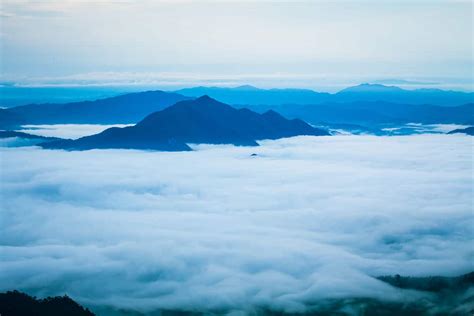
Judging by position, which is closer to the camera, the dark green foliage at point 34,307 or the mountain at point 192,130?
the dark green foliage at point 34,307

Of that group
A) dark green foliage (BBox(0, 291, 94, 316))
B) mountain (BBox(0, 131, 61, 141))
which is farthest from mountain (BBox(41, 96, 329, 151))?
dark green foliage (BBox(0, 291, 94, 316))

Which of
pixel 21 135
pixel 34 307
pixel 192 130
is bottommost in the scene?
pixel 34 307

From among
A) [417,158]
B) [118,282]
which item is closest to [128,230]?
[118,282]

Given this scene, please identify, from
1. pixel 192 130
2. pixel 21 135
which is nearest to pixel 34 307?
pixel 192 130

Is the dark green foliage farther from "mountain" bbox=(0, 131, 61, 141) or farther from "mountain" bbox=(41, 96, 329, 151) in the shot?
"mountain" bbox=(0, 131, 61, 141)

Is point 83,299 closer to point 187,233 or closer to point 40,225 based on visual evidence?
point 187,233

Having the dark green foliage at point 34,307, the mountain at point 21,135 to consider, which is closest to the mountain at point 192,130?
the mountain at point 21,135

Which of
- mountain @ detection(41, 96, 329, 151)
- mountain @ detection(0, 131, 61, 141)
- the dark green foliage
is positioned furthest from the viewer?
mountain @ detection(0, 131, 61, 141)

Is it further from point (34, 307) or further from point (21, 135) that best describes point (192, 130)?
point (34, 307)

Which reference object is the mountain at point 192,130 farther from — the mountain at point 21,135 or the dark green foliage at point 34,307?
the dark green foliage at point 34,307
